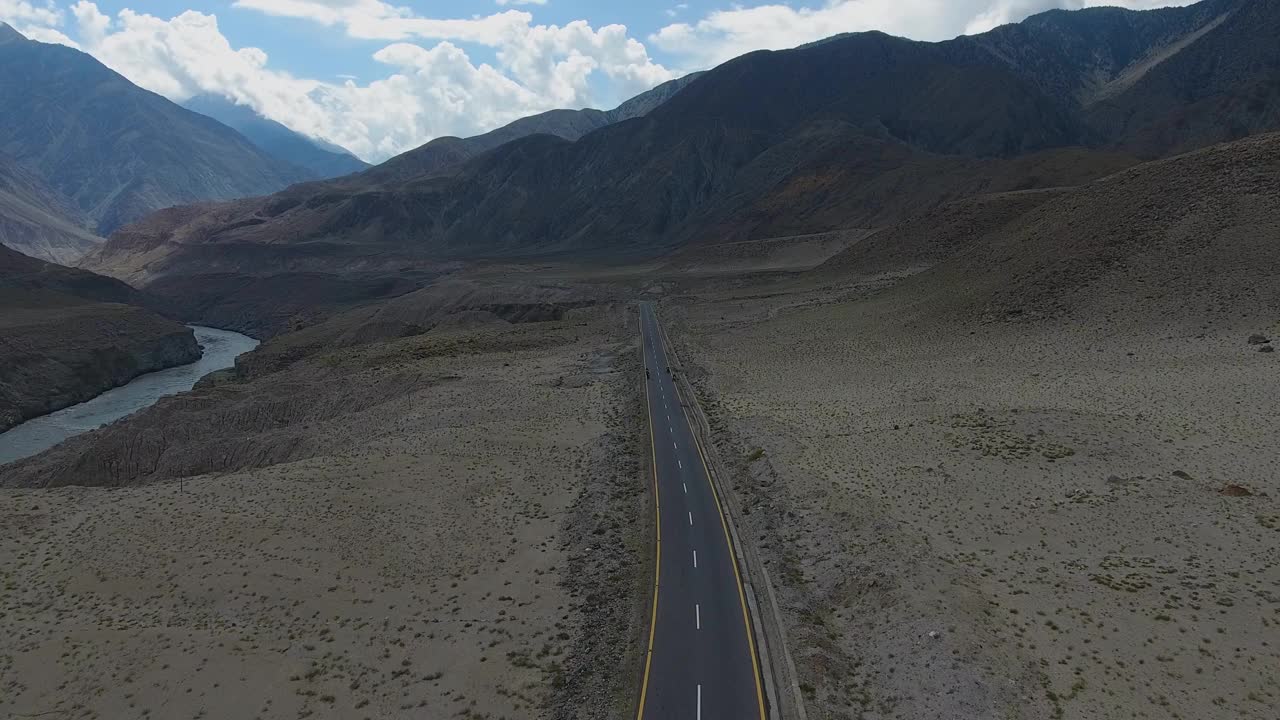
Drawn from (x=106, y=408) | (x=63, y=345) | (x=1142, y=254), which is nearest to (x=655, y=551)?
(x=1142, y=254)

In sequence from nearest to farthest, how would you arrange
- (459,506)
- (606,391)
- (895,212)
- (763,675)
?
(763,675) < (459,506) < (606,391) < (895,212)

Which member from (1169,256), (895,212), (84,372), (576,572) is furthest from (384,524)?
(895,212)

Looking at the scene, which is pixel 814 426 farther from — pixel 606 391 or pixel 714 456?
pixel 606 391

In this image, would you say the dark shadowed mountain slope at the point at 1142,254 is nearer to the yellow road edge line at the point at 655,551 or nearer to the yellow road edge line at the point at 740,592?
the yellow road edge line at the point at 655,551

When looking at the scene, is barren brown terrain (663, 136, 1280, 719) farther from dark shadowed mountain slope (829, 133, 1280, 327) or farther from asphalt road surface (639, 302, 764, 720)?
asphalt road surface (639, 302, 764, 720)

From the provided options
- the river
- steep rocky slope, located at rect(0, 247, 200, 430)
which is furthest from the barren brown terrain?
steep rocky slope, located at rect(0, 247, 200, 430)

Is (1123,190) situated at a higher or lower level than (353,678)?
higher
